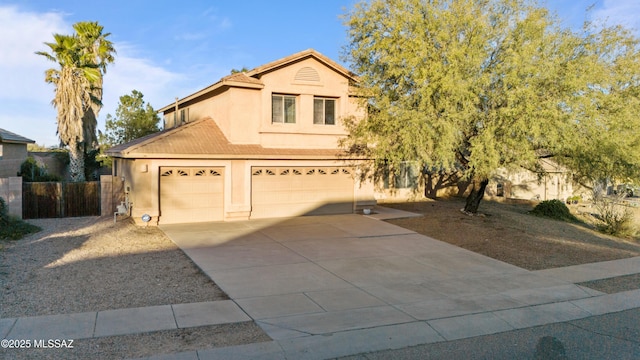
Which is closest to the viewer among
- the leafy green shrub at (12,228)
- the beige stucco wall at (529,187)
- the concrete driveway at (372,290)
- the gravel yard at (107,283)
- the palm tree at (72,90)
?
the gravel yard at (107,283)

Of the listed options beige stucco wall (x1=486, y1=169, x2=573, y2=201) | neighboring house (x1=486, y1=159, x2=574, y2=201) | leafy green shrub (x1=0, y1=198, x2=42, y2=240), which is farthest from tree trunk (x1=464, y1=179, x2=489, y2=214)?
leafy green shrub (x1=0, y1=198, x2=42, y2=240)

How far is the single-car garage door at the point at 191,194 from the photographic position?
16248mm

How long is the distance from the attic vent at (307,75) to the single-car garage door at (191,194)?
16.8ft

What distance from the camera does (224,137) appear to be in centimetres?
1805

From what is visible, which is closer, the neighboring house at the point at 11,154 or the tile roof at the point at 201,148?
the tile roof at the point at 201,148

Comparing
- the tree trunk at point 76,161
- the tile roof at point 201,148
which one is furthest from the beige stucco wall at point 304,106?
the tree trunk at point 76,161

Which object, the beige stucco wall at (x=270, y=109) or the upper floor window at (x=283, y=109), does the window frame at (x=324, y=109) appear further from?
the upper floor window at (x=283, y=109)

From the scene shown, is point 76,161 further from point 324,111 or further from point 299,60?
point 324,111

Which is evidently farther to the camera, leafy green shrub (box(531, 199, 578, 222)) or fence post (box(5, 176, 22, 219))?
leafy green shrub (box(531, 199, 578, 222))

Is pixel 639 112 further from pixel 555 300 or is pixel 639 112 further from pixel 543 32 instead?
pixel 555 300

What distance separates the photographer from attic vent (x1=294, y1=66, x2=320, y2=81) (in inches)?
730

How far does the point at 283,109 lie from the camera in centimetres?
1852

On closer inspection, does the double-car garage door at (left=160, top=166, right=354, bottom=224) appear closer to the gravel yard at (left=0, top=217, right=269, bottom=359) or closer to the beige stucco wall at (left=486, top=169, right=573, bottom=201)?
the gravel yard at (left=0, top=217, right=269, bottom=359)

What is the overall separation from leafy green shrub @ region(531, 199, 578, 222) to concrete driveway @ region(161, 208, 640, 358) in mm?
11086
